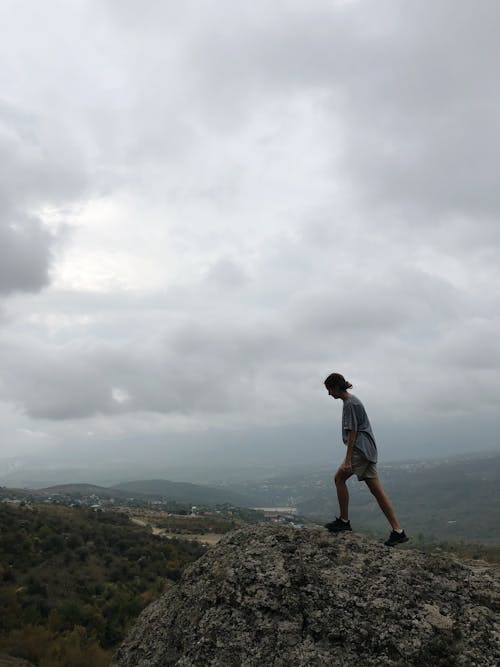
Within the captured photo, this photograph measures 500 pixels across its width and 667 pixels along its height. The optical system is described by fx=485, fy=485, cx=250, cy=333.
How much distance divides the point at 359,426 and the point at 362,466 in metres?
0.61

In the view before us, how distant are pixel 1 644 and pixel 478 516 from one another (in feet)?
700

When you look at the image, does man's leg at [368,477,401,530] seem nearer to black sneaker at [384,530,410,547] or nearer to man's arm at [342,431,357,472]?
black sneaker at [384,530,410,547]

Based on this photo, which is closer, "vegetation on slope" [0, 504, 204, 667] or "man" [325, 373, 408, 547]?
"man" [325, 373, 408, 547]

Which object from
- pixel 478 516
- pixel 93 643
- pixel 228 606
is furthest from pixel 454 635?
pixel 478 516

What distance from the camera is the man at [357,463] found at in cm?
734

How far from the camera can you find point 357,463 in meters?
7.50

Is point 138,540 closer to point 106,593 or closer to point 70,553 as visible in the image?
point 70,553

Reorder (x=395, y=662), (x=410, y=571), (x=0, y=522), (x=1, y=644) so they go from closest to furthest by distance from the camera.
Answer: (x=395, y=662), (x=410, y=571), (x=1, y=644), (x=0, y=522)

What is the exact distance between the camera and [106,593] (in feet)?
86.0

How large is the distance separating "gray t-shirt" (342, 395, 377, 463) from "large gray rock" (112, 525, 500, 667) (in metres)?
1.30

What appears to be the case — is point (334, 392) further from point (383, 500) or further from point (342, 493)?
point (383, 500)

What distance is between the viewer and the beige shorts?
→ 7376 mm

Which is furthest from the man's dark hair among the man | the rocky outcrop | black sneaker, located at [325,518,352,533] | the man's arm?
the rocky outcrop

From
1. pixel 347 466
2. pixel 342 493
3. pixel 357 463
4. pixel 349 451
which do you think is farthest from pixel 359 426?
pixel 342 493
